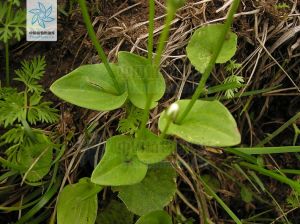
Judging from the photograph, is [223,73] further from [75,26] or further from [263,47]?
[75,26]

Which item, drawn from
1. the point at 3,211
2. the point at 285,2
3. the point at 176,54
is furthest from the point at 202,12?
Answer: the point at 3,211

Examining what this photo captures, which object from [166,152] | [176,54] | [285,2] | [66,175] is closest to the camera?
[166,152]

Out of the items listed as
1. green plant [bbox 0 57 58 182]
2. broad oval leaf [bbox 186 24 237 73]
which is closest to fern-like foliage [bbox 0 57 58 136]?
green plant [bbox 0 57 58 182]

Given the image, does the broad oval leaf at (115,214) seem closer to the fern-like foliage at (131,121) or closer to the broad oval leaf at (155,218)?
the broad oval leaf at (155,218)

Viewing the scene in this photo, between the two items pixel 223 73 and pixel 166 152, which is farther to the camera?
pixel 223 73

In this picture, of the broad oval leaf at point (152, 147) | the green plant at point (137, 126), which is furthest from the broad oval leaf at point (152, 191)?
the broad oval leaf at point (152, 147)

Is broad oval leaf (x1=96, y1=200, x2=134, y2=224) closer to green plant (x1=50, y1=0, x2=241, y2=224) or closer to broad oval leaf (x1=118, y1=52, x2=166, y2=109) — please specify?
green plant (x1=50, y1=0, x2=241, y2=224)
